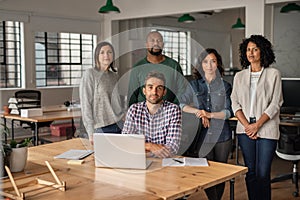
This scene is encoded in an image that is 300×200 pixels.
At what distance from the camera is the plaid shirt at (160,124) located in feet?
7.96

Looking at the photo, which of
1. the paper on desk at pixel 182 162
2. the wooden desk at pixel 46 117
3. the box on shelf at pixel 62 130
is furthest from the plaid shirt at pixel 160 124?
the box on shelf at pixel 62 130

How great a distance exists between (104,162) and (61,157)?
1.37 feet

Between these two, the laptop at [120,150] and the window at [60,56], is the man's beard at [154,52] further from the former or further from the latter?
the window at [60,56]

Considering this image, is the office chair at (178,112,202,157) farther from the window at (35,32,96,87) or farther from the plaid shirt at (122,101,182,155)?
the window at (35,32,96,87)

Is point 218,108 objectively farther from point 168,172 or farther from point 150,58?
point 168,172

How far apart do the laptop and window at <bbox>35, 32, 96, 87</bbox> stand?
562cm

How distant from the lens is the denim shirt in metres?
2.91

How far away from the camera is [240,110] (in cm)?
300

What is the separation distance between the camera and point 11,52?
731 cm

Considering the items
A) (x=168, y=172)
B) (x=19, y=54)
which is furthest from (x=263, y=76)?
(x=19, y=54)

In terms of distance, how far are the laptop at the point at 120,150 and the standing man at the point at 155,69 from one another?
0.88 metres

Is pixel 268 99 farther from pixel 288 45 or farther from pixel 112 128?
pixel 288 45

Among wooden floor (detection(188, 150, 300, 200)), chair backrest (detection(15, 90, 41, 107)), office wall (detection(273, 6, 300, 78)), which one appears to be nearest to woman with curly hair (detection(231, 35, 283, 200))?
wooden floor (detection(188, 150, 300, 200))

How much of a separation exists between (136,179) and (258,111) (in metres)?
1.33
